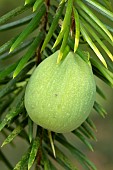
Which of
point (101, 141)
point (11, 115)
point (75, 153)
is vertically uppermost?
point (11, 115)

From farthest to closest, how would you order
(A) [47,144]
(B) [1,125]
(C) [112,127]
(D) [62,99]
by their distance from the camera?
(C) [112,127] < (A) [47,144] < (B) [1,125] < (D) [62,99]

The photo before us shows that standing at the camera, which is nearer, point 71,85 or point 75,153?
point 71,85

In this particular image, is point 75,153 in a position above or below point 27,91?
below

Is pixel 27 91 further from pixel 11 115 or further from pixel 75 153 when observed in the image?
pixel 75 153

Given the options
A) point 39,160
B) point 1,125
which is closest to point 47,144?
point 39,160

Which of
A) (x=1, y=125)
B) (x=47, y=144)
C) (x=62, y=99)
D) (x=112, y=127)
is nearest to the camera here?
(x=62, y=99)

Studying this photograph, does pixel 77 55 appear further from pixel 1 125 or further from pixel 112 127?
pixel 112 127

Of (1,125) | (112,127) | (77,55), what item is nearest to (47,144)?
(1,125)
